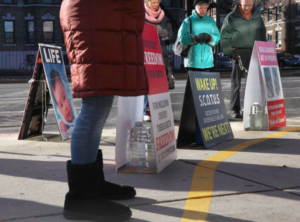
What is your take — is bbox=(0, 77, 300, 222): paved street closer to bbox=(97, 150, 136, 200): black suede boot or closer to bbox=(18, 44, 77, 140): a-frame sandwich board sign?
bbox=(97, 150, 136, 200): black suede boot

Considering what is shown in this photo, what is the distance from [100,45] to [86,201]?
3.10 feet

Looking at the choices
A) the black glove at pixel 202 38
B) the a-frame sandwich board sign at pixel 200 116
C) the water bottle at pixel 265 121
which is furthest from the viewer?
the black glove at pixel 202 38

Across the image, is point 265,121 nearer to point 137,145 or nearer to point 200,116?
point 200,116

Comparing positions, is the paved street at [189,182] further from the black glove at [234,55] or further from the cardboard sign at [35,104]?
the black glove at [234,55]

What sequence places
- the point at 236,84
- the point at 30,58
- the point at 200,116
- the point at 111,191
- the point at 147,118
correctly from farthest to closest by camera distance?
the point at 30,58 → the point at 236,84 → the point at 147,118 → the point at 200,116 → the point at 111,191

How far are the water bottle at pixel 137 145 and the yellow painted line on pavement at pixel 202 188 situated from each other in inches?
20.3

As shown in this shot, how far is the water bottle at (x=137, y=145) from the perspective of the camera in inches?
179

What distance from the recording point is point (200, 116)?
5598mm

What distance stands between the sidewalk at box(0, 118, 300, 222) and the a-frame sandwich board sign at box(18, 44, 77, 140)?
1.09 ft

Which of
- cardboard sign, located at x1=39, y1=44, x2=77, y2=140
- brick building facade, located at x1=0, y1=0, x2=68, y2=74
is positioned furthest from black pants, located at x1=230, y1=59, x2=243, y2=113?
brick building facade, located at x1=0, y1=0, x2=68, y2=74

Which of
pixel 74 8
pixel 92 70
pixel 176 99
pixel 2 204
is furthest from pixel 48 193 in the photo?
pixel 176 99

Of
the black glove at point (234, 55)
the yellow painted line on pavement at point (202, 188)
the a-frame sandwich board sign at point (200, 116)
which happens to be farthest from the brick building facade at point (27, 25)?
the yellow painted line on pavement at point (202, 188)

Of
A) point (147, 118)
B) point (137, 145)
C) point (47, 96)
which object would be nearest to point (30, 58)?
point (147, 118)

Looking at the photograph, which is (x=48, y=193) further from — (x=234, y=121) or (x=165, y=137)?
(x=234, y=121)
